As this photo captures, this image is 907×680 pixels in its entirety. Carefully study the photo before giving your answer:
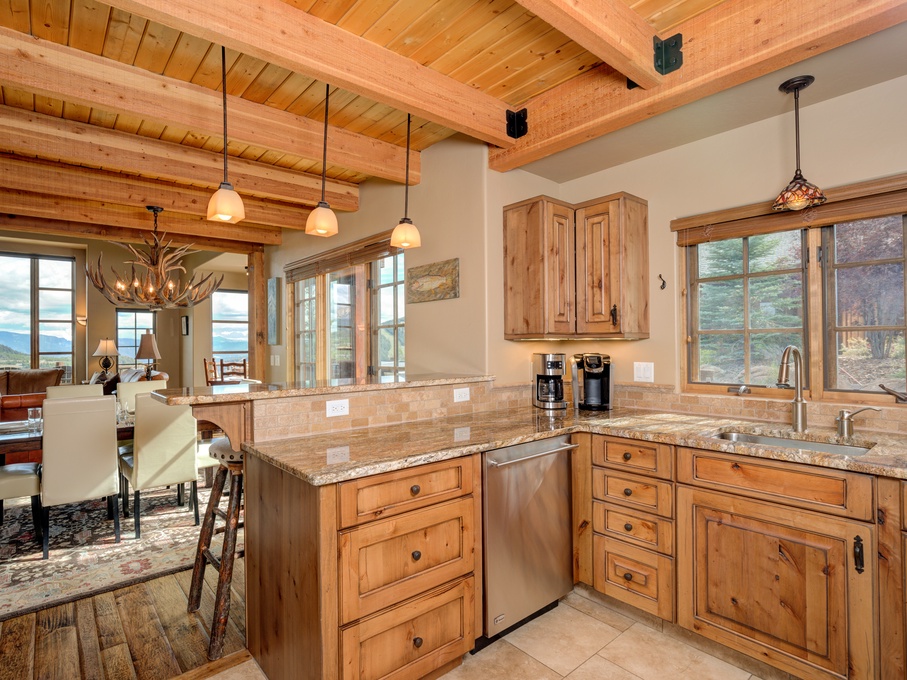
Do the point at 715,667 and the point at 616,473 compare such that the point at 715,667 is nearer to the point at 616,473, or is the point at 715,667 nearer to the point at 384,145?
the point at 616,473

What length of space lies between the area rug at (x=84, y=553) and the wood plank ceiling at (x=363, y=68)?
250 centimetres

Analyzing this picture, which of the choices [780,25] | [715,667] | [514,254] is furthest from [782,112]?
[715,667]

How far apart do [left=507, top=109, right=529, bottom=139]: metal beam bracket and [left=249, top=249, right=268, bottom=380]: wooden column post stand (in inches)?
161

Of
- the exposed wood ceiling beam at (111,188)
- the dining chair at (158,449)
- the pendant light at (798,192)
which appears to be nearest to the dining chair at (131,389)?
the dining chair at (158,449)

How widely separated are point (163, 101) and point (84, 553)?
2.78 metres

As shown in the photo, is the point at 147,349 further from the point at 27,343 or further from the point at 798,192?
the point at 798,192

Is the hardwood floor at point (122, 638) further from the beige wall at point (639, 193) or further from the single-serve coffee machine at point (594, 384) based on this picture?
the single-serve coffee machine at point (594, 384)

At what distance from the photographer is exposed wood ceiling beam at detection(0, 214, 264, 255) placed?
4.66 m

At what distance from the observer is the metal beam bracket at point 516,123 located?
2730mm

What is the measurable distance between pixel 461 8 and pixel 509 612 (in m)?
2.57

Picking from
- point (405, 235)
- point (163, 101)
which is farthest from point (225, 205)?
point (405, 235)

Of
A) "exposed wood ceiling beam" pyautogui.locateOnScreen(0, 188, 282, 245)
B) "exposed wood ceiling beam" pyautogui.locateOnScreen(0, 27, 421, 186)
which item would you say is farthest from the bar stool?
"exposed wood ceiling beam" pyautogui.locateOnScreen(0, 188, 282, 245)

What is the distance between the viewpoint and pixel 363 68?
212 centimetres

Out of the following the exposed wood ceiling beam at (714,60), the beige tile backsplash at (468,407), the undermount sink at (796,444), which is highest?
the exposed wood ceiling beam at (714,60)
